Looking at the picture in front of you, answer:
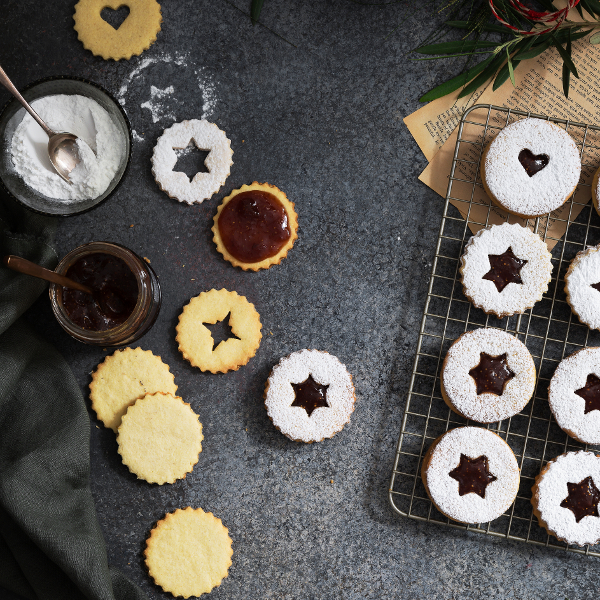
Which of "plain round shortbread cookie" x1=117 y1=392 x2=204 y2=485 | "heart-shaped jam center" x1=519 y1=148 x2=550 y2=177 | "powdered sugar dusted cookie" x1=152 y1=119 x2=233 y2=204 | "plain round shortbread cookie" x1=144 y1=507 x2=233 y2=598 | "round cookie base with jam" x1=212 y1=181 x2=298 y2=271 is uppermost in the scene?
"powdered sugar dusted cookie" x1=152 y1=119 x2=233 y2=204

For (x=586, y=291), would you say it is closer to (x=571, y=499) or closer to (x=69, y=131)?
(x=571, y=499)

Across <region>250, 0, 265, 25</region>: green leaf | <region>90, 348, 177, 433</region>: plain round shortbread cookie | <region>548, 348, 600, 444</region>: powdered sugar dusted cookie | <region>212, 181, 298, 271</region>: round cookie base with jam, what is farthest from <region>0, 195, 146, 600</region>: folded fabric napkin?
<region>548, 348, 600, 444</region>: powdered sugar dusted cookie

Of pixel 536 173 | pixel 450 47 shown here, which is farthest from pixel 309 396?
pixel 450 47

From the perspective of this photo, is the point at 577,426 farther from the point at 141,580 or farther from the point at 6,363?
the point at 6,363

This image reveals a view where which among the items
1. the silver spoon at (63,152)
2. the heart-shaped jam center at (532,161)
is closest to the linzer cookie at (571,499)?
the heart-shaped jam center at (532,161)

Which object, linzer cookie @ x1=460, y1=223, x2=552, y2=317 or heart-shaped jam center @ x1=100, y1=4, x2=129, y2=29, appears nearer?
linzer cookie @ x1=460, y1=223, x2=552, y2=317

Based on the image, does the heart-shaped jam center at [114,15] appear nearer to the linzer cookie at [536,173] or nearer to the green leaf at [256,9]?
the green leaf at [256,9]

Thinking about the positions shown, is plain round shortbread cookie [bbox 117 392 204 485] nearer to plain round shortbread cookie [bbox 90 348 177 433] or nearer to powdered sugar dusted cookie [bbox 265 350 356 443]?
plain round shortbread cookie [bbox 90 348 177 433]
